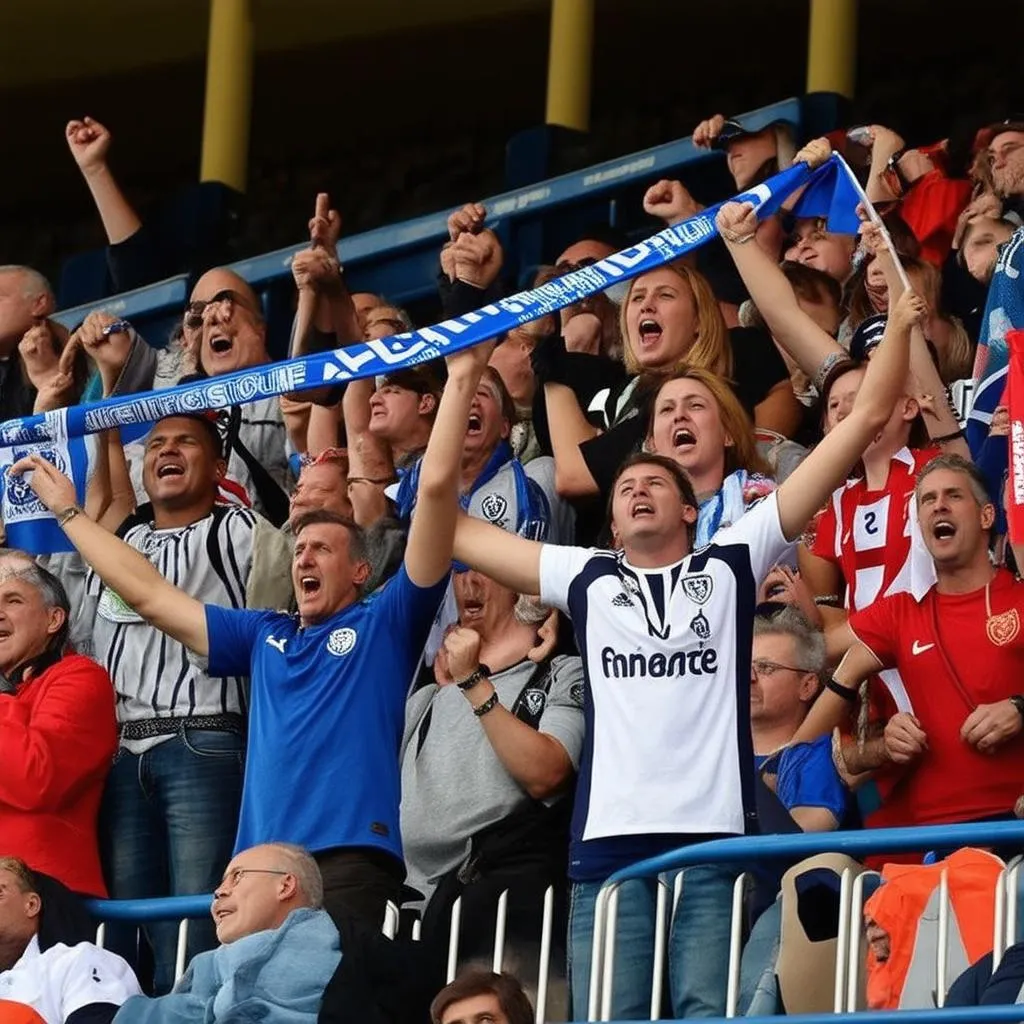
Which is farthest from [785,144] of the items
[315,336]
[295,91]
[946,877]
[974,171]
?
[295,91]

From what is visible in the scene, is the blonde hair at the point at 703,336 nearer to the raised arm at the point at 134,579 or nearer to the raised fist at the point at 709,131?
the raised fist at the point at 709,131

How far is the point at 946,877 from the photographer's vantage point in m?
6.22

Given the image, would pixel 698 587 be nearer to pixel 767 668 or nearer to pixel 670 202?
pixel 767 668

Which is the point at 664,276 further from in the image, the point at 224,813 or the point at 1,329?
the point at 1,329

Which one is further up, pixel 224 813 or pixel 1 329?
pixel 1 329

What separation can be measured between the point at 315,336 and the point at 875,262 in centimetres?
191

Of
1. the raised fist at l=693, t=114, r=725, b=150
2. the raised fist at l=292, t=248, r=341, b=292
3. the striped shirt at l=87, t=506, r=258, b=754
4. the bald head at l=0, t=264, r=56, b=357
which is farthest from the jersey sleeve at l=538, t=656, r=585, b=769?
the bald head at l=0, t=264, r=56, b=357

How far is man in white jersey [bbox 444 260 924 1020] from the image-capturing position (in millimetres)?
6609

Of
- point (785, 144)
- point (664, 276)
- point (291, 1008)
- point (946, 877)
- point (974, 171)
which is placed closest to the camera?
point (946, 877)

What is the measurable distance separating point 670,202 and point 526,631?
6.20 ft

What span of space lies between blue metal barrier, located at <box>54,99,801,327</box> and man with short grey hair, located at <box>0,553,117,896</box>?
3.88 m

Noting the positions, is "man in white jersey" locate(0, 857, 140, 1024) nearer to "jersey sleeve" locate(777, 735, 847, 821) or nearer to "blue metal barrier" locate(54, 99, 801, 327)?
"jersey sleeve" locate(777, 735, 847, 821)

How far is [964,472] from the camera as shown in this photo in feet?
24.0

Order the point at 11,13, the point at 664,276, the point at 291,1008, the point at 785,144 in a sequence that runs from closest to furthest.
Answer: the point at 291,1008, the point at 664,276, the point at 785,144, the point at 11,13
